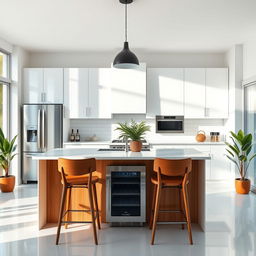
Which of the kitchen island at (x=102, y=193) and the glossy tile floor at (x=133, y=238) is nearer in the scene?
the glossy tile floor at (x=133, y=238)

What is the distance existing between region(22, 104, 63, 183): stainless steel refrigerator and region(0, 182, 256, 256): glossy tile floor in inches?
73.5

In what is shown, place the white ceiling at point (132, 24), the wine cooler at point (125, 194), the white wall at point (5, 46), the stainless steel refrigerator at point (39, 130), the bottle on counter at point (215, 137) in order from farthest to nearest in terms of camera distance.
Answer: the bottle on counter at point (215, 137) → the stainless steel refrigerator at point (39, 130) → the white wall at point (5, 46) → the white ceiling at point (132, 24) → the wine cooler at point (125, 194)

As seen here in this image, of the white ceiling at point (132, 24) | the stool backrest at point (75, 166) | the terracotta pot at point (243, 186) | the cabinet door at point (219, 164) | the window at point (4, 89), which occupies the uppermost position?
the white ceiling at point (132, 24)

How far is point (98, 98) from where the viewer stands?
649cm

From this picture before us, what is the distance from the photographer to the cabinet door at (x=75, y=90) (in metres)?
6.46

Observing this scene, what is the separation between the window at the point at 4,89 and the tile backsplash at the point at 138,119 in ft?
4.72

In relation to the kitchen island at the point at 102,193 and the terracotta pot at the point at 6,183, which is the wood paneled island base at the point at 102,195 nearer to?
the kitchen island at the point at 102,193

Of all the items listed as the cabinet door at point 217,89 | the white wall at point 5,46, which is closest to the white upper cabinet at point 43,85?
the white wall at point 5,46

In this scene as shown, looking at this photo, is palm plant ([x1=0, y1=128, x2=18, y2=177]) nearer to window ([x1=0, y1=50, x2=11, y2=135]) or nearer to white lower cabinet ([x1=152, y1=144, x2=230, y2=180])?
window ([x1=0, y1=50, x2=11, y2=135])

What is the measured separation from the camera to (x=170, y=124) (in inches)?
268

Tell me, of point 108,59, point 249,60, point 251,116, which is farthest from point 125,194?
point 108,59

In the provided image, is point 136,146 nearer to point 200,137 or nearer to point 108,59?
point 200,137

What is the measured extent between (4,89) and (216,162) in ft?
15.4

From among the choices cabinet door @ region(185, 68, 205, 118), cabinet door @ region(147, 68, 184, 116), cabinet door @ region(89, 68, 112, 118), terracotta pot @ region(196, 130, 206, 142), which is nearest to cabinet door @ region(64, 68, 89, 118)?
cabinet door @ region(89, 68, 112, 118)
